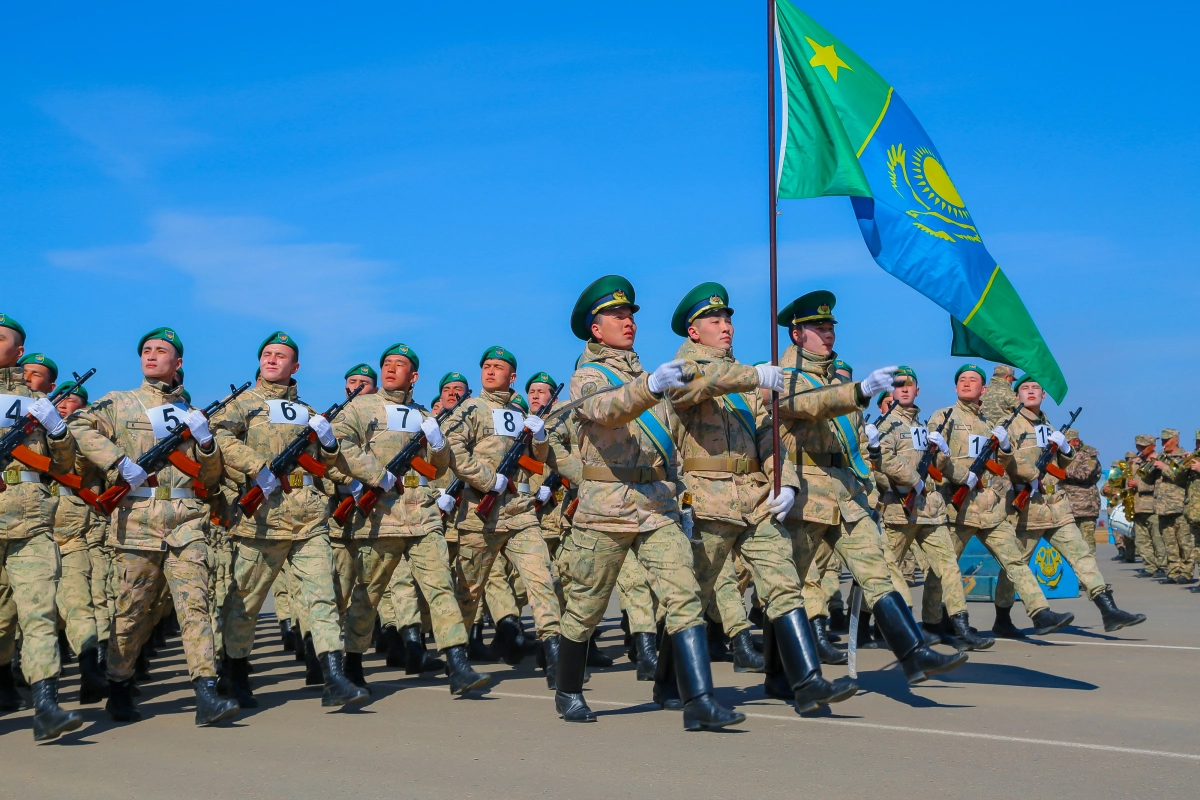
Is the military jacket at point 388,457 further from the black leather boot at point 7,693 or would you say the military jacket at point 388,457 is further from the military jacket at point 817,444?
the military jacket at point 817,444

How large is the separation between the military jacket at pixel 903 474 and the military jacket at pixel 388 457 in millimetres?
3735

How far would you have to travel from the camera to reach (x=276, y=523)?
775cm

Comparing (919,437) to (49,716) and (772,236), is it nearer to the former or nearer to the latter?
(772,236)

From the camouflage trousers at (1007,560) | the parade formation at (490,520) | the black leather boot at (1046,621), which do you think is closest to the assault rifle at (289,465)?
the parade formation at (490,520)

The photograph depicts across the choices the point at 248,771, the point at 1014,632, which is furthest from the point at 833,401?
the point at 1014,632

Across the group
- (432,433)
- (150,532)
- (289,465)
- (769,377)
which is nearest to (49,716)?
(150,532)

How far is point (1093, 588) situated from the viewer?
398 inches

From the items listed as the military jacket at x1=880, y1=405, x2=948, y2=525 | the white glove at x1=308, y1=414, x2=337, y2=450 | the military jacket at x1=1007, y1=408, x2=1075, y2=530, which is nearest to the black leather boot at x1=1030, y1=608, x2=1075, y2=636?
the military jacket at x1=880, y1=405, x2=948, y2=525

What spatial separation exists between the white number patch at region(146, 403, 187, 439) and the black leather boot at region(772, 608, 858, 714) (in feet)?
11.6

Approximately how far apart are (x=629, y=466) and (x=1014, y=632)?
5.78m

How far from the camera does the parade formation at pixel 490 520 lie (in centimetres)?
669

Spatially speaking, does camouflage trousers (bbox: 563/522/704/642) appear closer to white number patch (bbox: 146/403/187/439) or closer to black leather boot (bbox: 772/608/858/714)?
black leather boot (bbox: 772/608/858/714)

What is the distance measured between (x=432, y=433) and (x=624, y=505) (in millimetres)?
2551

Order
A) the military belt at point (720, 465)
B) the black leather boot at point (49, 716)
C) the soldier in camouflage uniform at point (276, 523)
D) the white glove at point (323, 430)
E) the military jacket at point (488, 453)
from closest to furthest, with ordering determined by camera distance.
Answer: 1. the black leather boot at point (49, 716)
2. the military belt at point (720, 465)
3. the soldier in camouflage uniform at point (276, 523)
4. the white glove at point (323, 430)
5. the military jacket at point (488, 453)
